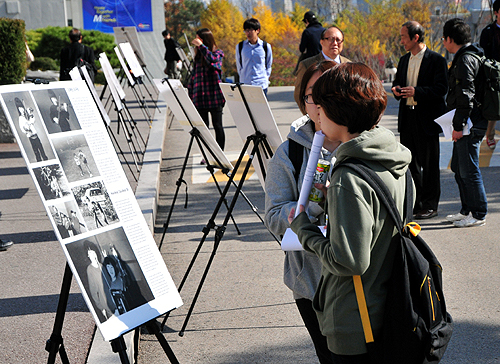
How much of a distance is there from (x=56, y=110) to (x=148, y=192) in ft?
14.9

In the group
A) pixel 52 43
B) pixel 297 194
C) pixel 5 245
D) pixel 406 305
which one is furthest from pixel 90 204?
pixel 52 43

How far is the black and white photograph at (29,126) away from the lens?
8.48ft

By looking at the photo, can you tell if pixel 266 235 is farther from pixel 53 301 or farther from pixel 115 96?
pixel 115 96

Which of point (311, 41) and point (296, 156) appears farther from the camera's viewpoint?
point (311, 41)

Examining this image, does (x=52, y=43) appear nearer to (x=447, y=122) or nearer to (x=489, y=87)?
(x=447, y=122)

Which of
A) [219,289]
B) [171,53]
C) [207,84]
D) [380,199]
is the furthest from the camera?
[171,53]

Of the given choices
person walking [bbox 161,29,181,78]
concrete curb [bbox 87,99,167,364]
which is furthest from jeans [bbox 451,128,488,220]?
person walking [bbox 161,29,181,78]

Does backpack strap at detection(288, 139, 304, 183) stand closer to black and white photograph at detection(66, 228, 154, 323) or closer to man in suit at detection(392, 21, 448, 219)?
black and white photograph at detection(66, 228, 154, 323)

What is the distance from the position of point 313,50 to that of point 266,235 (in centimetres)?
602

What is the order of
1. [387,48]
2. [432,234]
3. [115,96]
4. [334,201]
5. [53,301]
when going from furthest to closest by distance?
[387,48] → [115,96] → [432,234] → [53,301] → [334,201]

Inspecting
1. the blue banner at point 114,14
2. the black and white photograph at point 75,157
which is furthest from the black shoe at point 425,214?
the blue banner at point 114,14

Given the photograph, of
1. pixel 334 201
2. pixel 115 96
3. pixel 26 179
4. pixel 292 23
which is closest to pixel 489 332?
pixel 334 201

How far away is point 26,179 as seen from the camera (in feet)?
28.6

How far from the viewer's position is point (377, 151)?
1982mm
